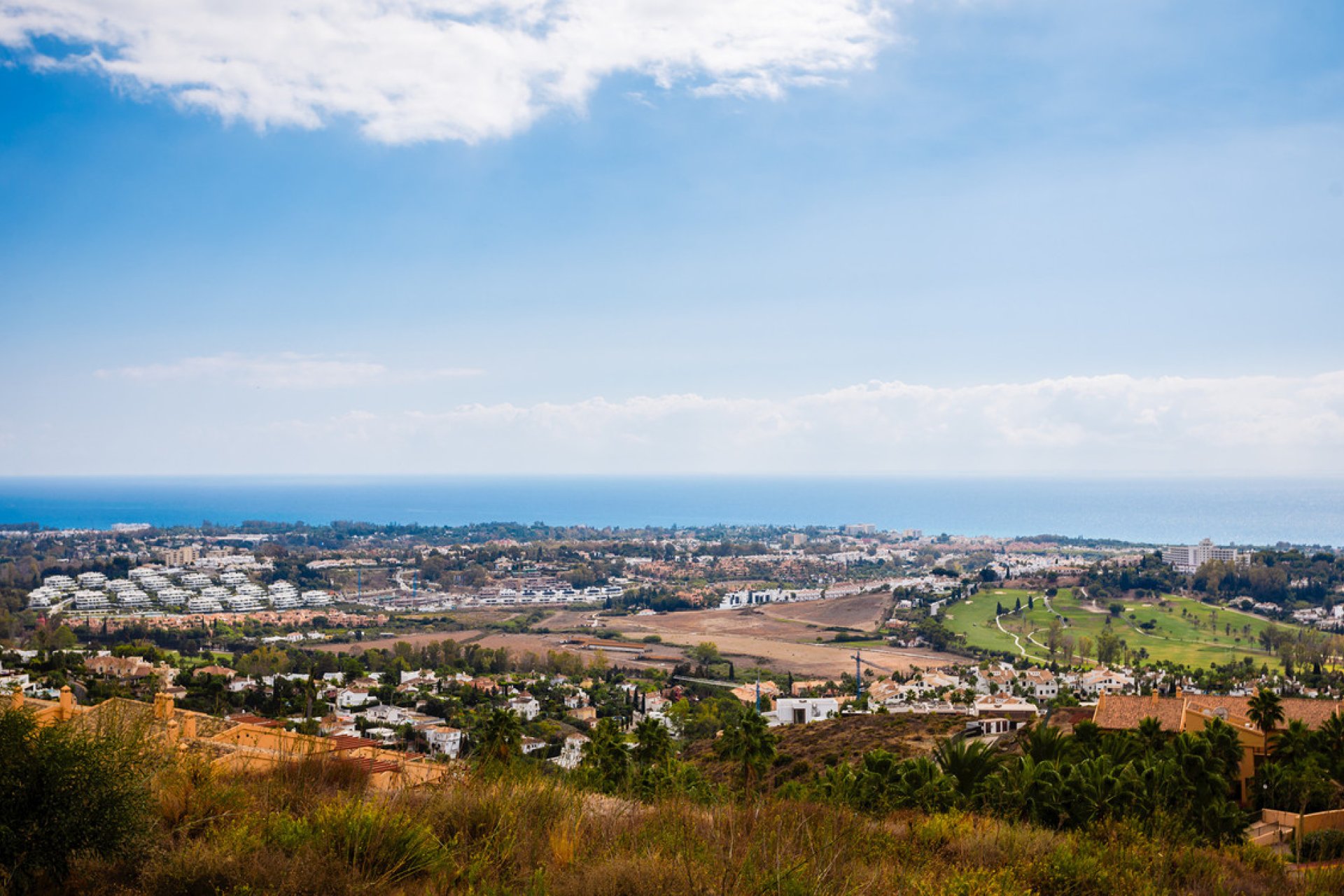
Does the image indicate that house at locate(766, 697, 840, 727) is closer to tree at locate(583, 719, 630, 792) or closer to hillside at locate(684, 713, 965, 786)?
hillside at locate(684, 713, 965, 786)

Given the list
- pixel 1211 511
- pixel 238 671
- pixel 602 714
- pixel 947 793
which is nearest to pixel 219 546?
pixel 238 671

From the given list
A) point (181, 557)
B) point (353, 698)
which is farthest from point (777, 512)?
point (353, 698)

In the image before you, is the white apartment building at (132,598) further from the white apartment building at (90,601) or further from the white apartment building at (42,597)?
the white apartment building at (42,597)

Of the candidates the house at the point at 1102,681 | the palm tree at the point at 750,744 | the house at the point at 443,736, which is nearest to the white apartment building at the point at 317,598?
the house at the point at 443,736

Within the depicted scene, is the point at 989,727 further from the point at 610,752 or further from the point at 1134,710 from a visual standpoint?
the point at 610,752

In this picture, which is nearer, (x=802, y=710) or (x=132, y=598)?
(x=802, y=710)

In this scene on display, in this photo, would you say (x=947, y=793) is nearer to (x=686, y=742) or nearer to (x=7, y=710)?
(x=7, y=710)
